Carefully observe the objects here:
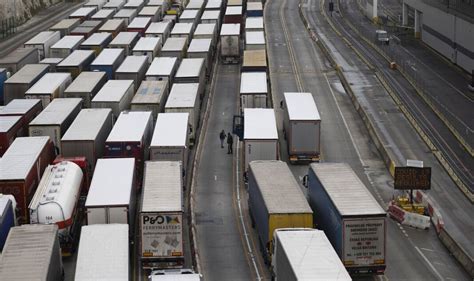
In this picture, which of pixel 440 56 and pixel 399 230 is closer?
pixel 399 230

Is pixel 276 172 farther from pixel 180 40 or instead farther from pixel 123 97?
pixel 180 40

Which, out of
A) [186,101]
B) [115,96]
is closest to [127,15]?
[115,96]

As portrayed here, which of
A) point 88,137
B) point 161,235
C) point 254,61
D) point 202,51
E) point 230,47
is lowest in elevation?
point 230,47

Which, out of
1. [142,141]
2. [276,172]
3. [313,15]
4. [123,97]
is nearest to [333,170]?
[276,172]

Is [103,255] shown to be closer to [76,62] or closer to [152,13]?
[76,62]

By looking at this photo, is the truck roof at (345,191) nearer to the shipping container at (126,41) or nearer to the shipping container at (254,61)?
the shipping container at (254,61)

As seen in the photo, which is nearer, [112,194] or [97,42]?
[112,194]
